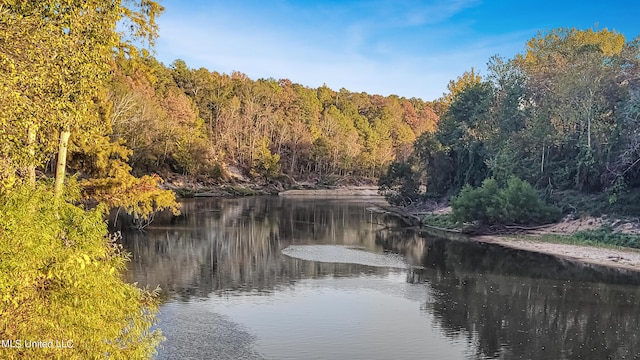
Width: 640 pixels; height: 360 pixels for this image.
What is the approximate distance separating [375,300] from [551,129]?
3735cm

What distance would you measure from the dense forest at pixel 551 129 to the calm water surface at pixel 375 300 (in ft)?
49.8

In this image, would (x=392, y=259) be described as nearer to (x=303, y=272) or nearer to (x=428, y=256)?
(x=428, y=256)

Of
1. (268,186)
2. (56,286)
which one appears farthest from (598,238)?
(268,186)

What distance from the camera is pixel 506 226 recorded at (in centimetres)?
4881

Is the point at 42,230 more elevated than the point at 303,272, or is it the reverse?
the point at 42,230

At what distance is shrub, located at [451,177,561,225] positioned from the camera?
47881 millimetres

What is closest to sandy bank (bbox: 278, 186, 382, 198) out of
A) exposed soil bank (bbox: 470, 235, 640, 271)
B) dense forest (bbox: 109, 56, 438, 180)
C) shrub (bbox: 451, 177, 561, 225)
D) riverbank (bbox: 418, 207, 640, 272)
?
dense forest (bbox: 109, 56, 438, 180)

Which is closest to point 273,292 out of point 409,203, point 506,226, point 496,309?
point 496,309

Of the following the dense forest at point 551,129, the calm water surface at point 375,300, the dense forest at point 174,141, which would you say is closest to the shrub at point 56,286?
the dense forest at point 174,141

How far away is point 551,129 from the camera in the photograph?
54562mm

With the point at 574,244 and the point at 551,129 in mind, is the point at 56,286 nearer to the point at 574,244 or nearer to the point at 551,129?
the point at 574,244

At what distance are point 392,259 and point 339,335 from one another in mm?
17038

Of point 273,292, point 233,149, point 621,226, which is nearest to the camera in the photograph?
point 273,292

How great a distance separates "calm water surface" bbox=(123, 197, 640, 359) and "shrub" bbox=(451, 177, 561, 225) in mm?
6061
